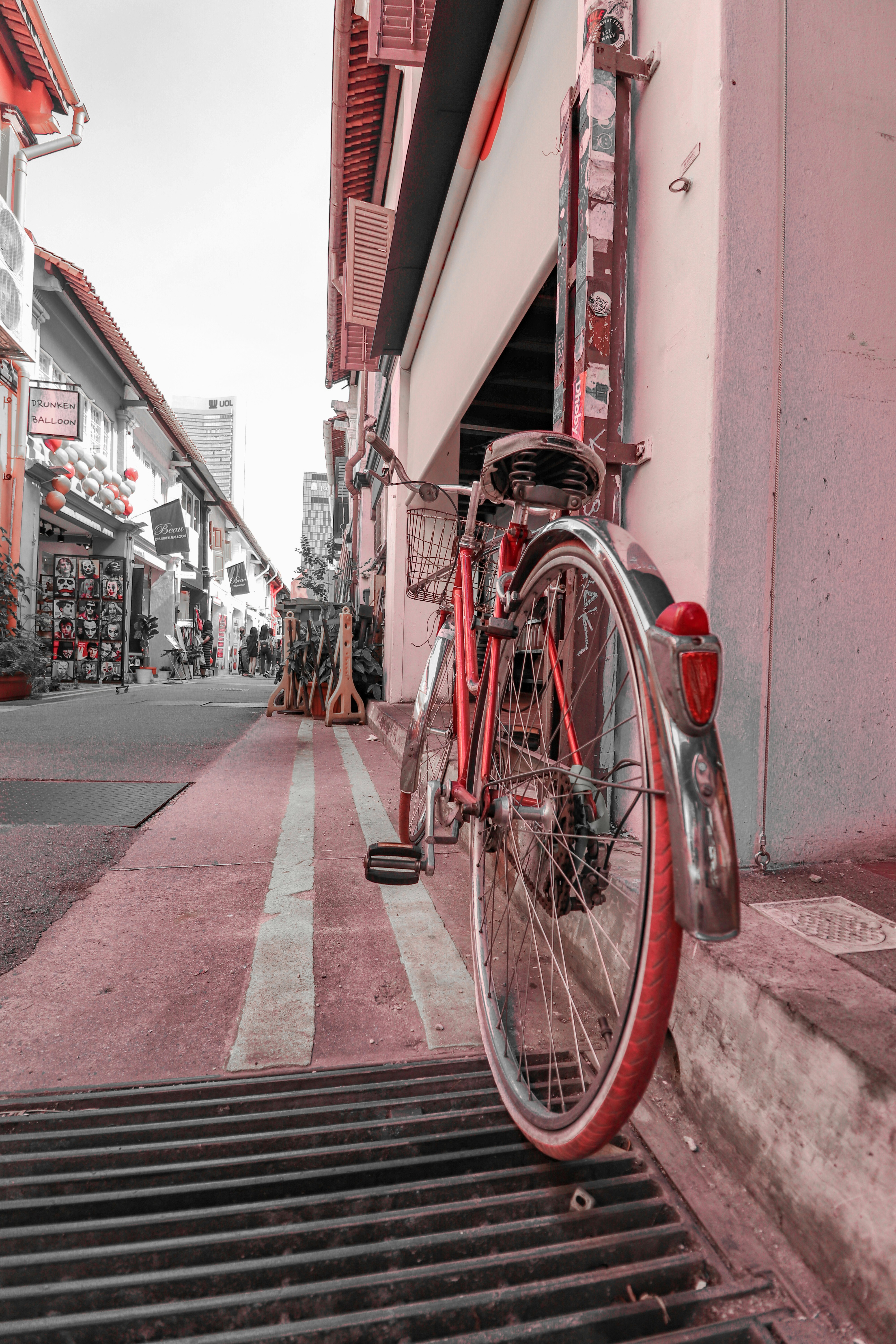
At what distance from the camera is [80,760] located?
426 centimetres

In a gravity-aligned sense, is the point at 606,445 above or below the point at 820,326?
below

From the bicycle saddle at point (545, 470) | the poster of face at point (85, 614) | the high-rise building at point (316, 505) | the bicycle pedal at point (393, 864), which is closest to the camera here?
the bicycle saddle at point (545, 470)

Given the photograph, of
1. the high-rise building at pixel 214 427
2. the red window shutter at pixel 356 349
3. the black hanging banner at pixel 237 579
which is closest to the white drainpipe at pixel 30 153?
the red window shutter at pixel 356 349

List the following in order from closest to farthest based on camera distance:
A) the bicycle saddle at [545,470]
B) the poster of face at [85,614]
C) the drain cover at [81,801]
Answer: the bicycle saddle at [545,470] < the drain cover at [81,801] < the poster of face at [85,614]

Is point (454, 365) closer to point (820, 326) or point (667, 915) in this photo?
point (820, 326)

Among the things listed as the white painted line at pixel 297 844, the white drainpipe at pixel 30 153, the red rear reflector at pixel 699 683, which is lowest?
the white painted line at pixel 297 844

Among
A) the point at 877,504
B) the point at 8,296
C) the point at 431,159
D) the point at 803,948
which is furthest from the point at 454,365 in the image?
the point at 8,296

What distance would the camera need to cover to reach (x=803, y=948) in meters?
1.05

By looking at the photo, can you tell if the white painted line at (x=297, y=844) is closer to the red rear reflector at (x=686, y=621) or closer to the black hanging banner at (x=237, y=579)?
the red rear reflector at (x=686, y=621)

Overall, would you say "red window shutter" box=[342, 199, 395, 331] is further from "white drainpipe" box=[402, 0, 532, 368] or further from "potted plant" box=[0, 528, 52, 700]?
"potted plant" box=[0, 528, 52, 700]

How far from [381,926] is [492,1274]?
107 cm

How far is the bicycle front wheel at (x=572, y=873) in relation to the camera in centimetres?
75

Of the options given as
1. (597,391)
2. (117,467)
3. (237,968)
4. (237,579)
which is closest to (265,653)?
(237,579)

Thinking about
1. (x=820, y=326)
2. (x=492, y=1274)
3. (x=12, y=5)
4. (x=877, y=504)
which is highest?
(x=12, y=5)
